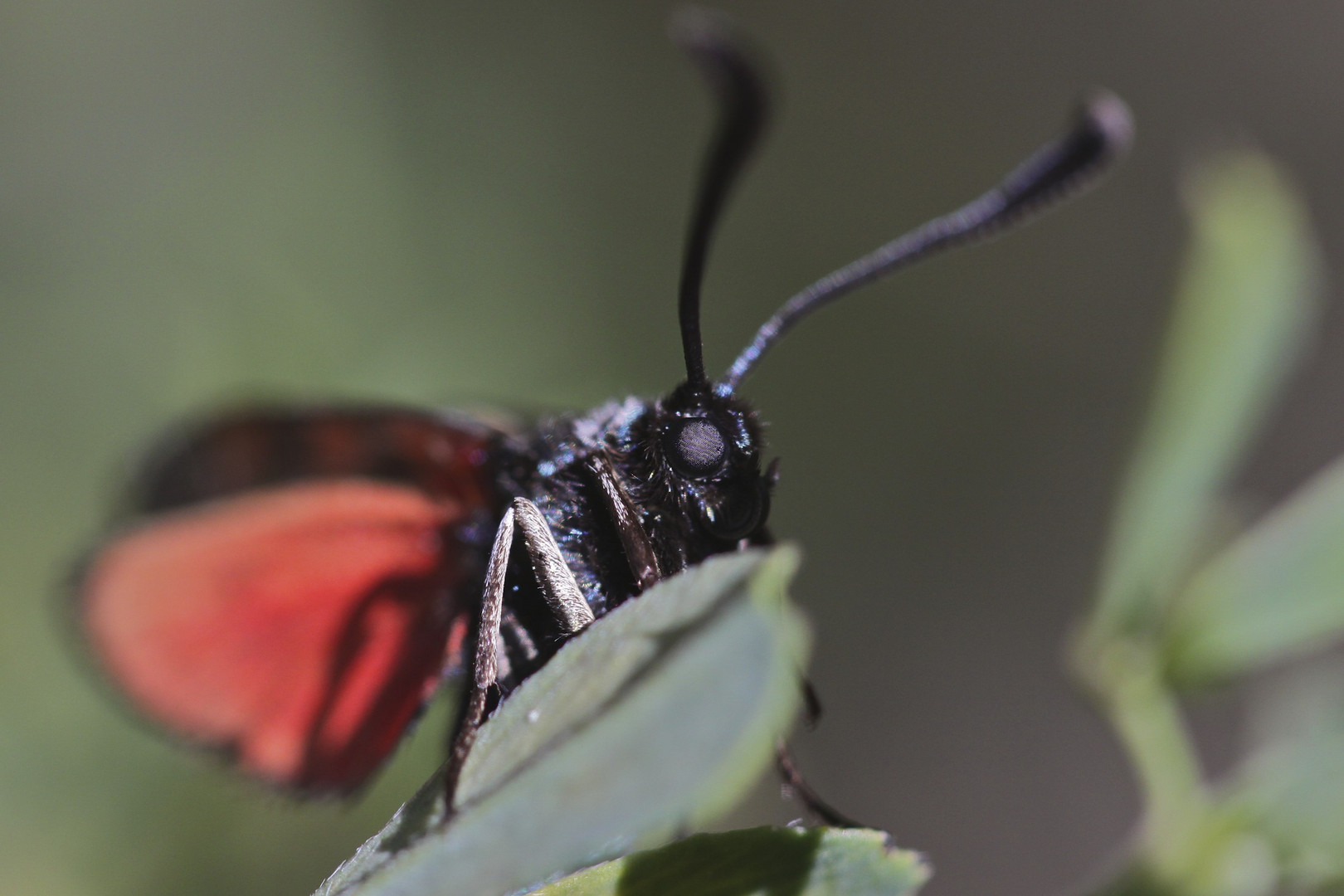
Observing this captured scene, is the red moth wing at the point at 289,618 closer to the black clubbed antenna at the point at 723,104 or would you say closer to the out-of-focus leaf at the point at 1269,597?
the black clubbed antenna at the point at 723,104

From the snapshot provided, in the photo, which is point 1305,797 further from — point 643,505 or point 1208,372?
point 643,505

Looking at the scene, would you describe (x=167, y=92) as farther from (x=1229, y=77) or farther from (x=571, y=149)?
(x=1229, y=77)

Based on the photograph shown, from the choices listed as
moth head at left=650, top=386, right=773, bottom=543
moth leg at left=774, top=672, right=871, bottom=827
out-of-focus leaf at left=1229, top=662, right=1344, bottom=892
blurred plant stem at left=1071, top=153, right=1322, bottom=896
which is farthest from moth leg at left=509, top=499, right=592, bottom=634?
out-of-focus leaf at left=1229, top=662, right=1344, bottom=892

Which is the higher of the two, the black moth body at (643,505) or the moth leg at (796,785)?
the black moth body at (643,505)

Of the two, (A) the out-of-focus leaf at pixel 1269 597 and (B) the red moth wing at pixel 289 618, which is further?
(B) the red moth wing at pixel 289 618

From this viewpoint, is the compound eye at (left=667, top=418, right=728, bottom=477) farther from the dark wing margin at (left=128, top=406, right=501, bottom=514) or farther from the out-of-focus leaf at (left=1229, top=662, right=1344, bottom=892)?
the out-of-focus leaf at (left=1229, top=662, right=1344, bottom=892)

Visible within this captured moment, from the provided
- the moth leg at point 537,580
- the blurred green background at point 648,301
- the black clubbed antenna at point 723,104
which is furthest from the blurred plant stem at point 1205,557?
the blurred green background at point 648,301

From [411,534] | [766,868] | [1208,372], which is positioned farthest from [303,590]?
[1208,372]
